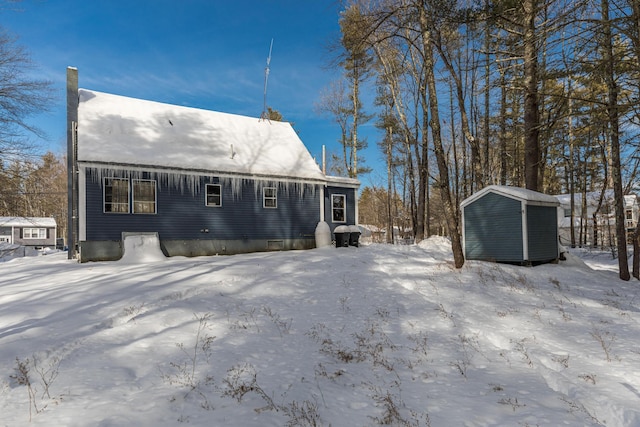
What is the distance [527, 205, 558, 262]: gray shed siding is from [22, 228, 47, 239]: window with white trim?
4524cm

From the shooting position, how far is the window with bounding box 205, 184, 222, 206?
1459cm

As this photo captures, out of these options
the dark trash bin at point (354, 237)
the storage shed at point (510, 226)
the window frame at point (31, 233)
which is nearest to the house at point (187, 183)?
the dark trash bin at point (354, 237)

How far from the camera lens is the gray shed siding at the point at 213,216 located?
12578mm

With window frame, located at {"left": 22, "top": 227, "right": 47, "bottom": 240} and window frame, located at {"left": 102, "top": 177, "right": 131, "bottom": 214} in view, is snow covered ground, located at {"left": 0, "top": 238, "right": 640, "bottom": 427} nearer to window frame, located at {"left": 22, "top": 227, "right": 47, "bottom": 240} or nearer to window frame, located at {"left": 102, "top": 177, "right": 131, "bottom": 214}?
window frame, located at {"left": 102, "top": 177, "right": 131, "bottom": 214}

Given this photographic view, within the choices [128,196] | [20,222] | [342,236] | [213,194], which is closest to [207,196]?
[213,194]

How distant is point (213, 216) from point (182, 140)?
391cm

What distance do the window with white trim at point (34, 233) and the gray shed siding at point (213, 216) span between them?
32976 millimetres

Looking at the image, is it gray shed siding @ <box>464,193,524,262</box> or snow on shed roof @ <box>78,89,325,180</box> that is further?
snow on shed roof @ <box>78,89,325,180</box>

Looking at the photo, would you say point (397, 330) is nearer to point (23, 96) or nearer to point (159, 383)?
point (159, 383)

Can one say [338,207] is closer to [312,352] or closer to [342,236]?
[342,236]

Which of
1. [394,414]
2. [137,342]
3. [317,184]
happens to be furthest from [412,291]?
[317,184]

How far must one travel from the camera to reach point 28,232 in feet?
120

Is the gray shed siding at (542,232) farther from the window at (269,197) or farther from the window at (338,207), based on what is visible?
the window at (269,197)

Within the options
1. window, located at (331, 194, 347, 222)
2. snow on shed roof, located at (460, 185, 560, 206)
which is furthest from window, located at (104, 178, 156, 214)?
snow on shed roof, located at (460, 185, 560, 206)
